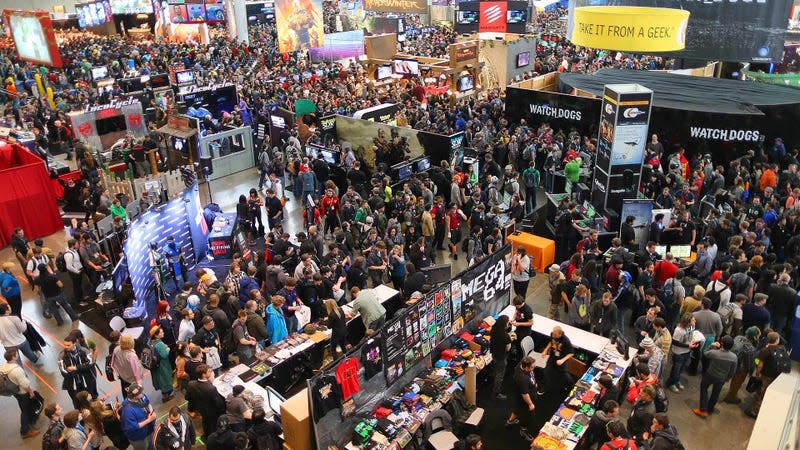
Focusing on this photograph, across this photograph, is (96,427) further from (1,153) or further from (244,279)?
(1,153)

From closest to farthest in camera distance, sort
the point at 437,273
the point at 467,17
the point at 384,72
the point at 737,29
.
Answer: the point at 437,273
the point at 737,29
the point at 384,72
the point at 467,17

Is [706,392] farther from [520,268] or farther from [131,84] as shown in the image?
[131,84]

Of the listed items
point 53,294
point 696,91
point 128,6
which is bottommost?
point 53,294

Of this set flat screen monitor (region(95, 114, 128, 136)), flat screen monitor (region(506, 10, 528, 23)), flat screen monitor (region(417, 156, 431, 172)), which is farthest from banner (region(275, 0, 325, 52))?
flat screen monitor (region(417, 156, 431, 172))

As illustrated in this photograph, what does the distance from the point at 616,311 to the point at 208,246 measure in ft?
27.4

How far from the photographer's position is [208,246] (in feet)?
42.2

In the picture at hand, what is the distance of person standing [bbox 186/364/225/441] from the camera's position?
719cm

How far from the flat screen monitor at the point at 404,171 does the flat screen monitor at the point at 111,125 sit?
419 inches

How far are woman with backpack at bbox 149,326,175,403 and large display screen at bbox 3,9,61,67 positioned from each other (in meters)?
16.4

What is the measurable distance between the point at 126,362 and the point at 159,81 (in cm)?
2079

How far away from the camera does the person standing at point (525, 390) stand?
24.2 feet

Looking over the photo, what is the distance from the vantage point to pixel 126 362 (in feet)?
26.1

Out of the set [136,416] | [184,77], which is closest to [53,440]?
[136,416]

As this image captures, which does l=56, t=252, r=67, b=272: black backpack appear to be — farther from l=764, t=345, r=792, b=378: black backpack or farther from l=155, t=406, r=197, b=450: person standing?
l=764, t=345, r=792, b=378: black backpack
